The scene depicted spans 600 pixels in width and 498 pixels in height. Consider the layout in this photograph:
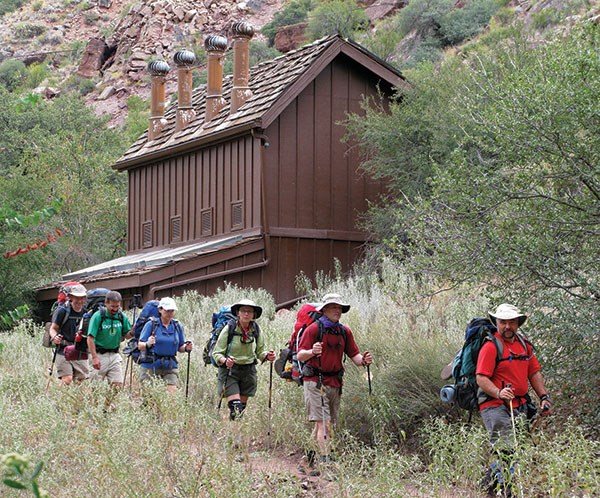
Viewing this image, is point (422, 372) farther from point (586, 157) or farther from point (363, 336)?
point (586, 157)

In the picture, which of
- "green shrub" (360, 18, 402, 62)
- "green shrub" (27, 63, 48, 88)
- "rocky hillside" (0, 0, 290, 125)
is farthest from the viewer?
"green shrub" (27, 63, 48, 88)

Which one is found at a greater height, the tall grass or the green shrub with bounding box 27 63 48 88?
the green shrub with bounding box 27 63 48 88

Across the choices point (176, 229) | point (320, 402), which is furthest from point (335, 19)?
point (320, 402)

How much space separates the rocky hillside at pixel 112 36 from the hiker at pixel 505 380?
219 ft

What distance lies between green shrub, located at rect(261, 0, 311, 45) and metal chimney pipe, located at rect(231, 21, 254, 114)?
55.6 meters

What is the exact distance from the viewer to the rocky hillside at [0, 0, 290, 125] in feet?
267

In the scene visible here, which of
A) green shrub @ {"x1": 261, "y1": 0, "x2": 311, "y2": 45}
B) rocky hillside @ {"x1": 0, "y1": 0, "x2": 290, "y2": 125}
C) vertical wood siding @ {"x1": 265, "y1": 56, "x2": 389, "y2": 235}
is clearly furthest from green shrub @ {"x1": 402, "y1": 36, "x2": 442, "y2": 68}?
vertical wood siding @ {"x1": 265, "y1": 56, "x2": 389, "y2": 235}

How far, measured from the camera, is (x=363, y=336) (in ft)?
46.1

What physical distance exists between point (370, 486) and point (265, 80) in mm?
19171

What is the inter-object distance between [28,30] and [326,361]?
9888 cm

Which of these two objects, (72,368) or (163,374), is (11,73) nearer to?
(72,368)

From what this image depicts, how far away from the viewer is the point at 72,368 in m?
13.9

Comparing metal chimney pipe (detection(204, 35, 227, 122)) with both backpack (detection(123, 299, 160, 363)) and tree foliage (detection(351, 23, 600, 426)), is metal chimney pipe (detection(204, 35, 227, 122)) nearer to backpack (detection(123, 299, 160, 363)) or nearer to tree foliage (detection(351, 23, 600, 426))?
backpack (detection(123, 299, 160, 363))

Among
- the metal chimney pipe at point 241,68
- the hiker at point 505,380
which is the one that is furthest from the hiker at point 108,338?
the metal chimney pipe at point 241,68
